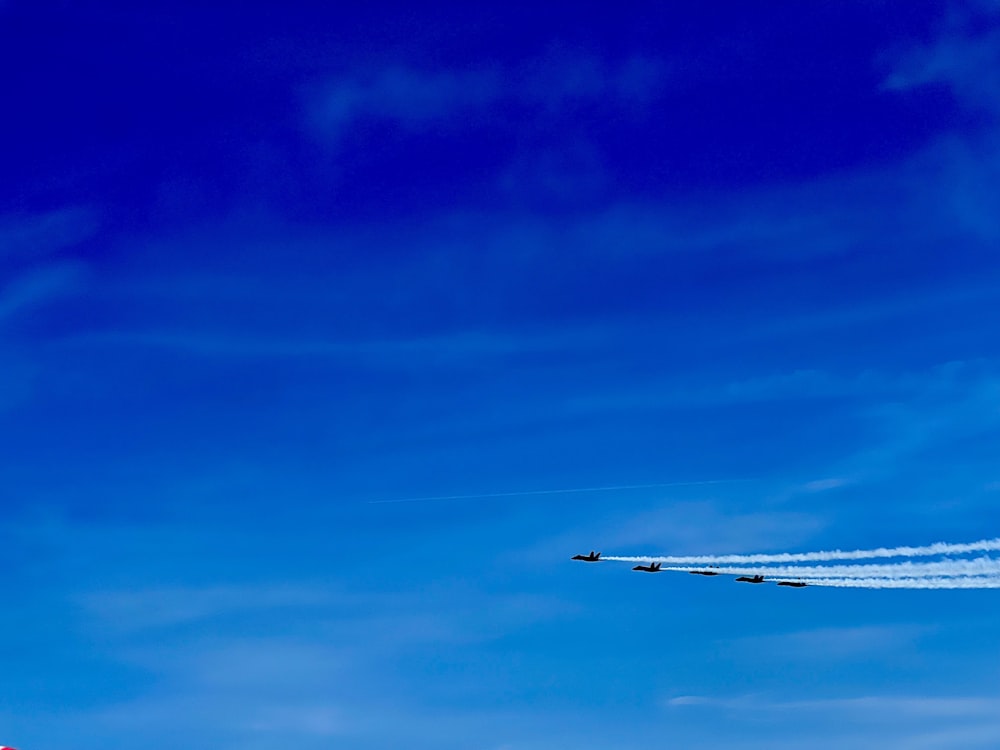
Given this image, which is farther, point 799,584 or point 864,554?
point 799,584

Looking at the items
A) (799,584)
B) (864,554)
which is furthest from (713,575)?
(864,554)

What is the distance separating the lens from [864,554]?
6727 inches

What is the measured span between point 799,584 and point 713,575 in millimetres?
18697

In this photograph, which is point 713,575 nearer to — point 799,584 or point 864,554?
point 799,584

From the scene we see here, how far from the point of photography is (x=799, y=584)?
19800cm

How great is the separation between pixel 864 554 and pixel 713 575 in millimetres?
31997

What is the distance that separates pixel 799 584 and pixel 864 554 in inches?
1156

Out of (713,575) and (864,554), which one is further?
(713,575)

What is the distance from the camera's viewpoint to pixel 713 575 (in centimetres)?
19362
